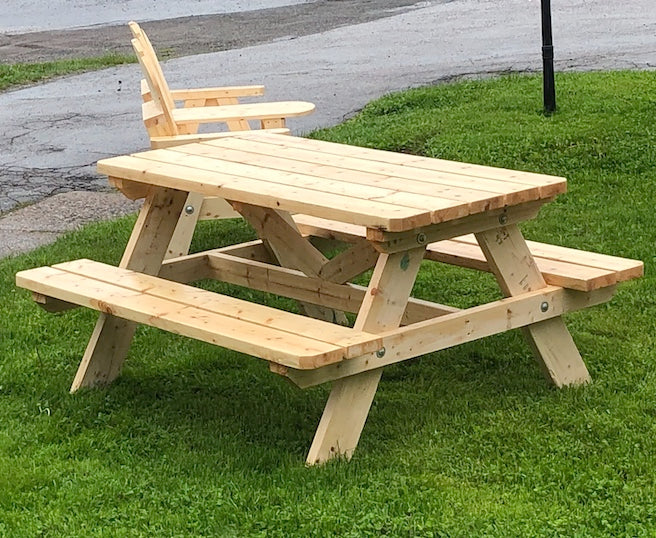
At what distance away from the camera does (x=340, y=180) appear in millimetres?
4031

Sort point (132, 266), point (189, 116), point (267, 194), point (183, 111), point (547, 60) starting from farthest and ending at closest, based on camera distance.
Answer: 1. point (547, 60)
2. point (183, 111)
3. point (189, 116)
4. point (132, 266)
5. point (267, 194)

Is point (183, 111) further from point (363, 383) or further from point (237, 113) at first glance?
point (363, 383)

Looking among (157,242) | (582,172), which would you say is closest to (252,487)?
(157,242)

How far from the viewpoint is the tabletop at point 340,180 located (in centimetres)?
360

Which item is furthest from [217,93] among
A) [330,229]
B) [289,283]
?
[289,283]

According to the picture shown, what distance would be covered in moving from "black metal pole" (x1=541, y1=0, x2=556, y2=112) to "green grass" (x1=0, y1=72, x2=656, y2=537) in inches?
101

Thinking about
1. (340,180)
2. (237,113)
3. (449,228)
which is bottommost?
(237,113)

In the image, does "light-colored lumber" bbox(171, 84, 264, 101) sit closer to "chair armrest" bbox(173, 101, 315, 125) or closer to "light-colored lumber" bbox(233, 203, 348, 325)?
"chair armrest" bbox(173, 101, 315, 125)

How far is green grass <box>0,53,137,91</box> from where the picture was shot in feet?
44.4

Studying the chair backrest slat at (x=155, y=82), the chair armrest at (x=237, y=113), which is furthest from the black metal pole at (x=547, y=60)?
the chair backrest slat at (x=155, y=82)

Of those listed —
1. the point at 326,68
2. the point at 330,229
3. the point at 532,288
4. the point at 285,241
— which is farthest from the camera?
the point at 326,68

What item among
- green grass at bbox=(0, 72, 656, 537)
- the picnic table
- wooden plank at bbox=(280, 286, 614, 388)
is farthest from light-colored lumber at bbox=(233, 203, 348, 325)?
wooden plank at bbox=(280, 286, 614, 388)

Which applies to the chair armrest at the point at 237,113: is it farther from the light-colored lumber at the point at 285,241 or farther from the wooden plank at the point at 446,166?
the light-colored lumber at the point at 285,241

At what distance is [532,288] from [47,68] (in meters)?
11.2
